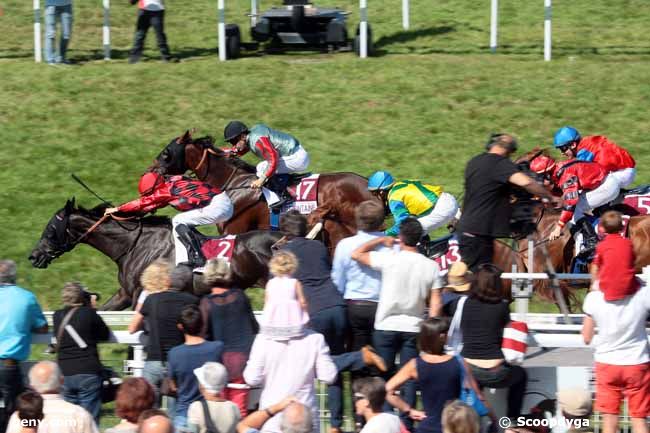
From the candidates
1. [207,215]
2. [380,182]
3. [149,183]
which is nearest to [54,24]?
[149,183]

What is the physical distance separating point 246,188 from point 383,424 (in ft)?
19.4

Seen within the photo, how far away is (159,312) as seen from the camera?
7.63 metres

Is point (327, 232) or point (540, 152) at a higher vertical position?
point (540, 152)

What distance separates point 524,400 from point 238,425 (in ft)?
5.71

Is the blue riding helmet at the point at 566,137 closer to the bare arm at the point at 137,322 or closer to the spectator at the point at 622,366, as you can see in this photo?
the spectator at the point at 622,366

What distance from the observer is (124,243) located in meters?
11.3

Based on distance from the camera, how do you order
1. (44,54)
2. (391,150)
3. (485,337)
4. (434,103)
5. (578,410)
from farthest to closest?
(44,54) < (434,103) < (391,150) < (485,337) < (578,410)

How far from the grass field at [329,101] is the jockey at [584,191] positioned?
3217mm

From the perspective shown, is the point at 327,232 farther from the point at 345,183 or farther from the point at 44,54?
the point at 44,54

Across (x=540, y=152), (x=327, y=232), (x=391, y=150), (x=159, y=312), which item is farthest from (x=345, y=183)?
(x=159, y=312)

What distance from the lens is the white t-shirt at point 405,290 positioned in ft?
25.2

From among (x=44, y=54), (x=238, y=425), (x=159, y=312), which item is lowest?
(x=238, y=425)

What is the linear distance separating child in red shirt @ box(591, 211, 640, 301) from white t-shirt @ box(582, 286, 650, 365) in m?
0.05

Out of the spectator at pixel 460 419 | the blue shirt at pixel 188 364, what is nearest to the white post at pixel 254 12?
the blue shirt at pixel 188 364
